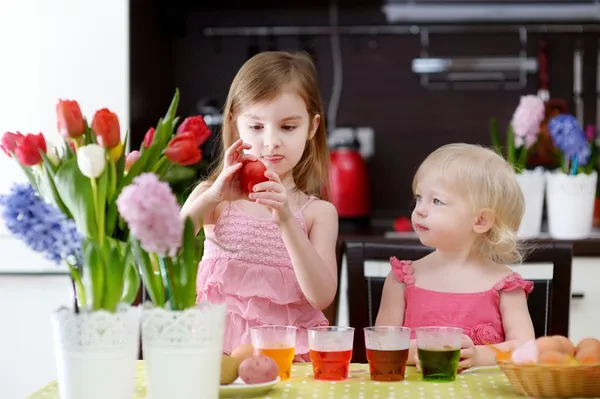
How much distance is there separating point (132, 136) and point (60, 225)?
180 centimetres

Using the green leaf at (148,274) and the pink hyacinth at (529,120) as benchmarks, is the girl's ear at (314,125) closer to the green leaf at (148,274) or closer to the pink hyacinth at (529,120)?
the green leaf at (148,274)

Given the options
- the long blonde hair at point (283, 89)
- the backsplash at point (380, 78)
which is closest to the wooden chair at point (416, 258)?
the long blonde hair at point (283, 89)

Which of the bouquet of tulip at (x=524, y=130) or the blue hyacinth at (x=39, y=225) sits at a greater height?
the bouquet of tulip at (x=524, y=130)

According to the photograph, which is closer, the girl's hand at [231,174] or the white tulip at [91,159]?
the white tulip at [91,159]

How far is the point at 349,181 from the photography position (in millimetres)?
3178

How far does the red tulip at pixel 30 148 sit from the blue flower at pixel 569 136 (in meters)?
1.83

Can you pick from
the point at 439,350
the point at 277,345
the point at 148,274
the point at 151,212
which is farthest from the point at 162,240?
the point at 439,350

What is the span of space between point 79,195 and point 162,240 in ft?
0.56

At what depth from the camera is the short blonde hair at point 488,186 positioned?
1.67 m

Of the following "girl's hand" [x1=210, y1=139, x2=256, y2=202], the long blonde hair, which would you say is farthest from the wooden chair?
"girl's hand" [x1=210, y1=139, x2=256, y2=202]

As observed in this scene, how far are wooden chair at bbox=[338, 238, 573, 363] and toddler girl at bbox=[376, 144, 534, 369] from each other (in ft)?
0.16

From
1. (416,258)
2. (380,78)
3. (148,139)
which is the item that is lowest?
(416,258)

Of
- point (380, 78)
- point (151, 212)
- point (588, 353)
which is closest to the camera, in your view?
point (151, 212)

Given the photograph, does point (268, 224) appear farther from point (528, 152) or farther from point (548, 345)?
point (528, 152)
